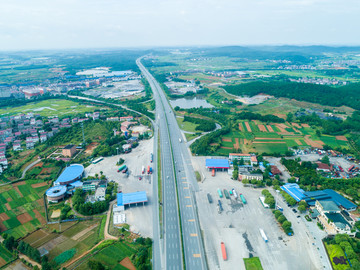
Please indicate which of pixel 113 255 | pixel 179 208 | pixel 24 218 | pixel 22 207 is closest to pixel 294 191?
pixel 179 208

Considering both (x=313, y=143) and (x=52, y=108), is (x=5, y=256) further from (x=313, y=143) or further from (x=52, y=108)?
(x=52, y=108)

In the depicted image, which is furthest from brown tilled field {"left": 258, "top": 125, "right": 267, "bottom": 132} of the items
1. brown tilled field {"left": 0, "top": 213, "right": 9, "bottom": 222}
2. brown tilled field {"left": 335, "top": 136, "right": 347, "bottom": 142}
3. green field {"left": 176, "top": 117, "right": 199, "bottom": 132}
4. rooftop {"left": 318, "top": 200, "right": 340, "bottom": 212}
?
brown tilled field {"left": 0, "top": 213, "right": 9, "bottom": 222}

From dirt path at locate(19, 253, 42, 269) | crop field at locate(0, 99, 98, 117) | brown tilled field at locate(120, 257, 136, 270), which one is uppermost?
crop field at locate(0, 99, 98, 117)

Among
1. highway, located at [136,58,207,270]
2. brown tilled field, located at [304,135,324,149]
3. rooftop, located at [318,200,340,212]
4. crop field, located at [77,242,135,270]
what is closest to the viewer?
crop field, located at [77,242,135,270]

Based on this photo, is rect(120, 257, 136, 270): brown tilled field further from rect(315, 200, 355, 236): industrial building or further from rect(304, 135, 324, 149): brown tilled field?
rect(304, 135, 324, 149): brown tilled field

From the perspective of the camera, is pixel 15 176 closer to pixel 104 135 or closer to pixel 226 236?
pixel 104 135

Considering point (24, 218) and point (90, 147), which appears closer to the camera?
point (24, 218)

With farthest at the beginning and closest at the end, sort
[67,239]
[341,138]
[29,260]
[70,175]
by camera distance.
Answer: [341,138] → [70,175] → [67,239] → [29,260]
